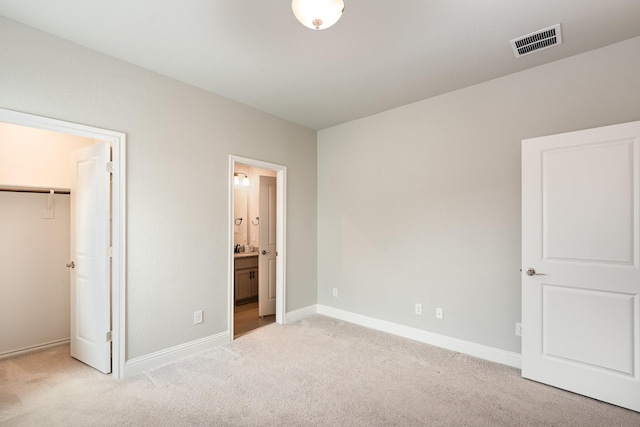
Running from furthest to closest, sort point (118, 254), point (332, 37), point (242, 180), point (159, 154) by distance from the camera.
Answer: point (242, 180) → point (159, 154) → point (118, 254) → point (332, 37)

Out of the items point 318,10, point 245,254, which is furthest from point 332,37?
point 245,254

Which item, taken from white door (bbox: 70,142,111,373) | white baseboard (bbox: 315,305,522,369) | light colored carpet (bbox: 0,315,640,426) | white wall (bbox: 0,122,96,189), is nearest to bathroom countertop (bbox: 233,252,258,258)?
white baseboard (bbox: 315,305,522,369)

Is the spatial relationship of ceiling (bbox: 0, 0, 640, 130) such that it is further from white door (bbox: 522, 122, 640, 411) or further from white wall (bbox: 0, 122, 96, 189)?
white wall (bbox: 0, 122, 96, 189)

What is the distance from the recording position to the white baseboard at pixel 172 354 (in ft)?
9.20

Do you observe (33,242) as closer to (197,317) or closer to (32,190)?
(32,190)

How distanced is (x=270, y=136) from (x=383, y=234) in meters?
1.93

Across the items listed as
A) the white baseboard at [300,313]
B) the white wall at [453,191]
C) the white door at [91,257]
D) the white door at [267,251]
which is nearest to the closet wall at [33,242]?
the white door at [91,257]

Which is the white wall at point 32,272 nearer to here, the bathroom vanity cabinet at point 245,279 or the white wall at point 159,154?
the white wall at point 159,154

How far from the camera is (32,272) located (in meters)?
3.30

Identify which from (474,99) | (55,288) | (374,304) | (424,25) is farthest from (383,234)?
(55,288)

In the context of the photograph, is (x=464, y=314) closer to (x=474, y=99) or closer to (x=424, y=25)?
(x=474, y=99)

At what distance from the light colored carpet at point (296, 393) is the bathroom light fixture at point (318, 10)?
2.48 meters

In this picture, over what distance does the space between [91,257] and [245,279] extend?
9.01ft

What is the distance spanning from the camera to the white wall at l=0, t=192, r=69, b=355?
10.3 feet
